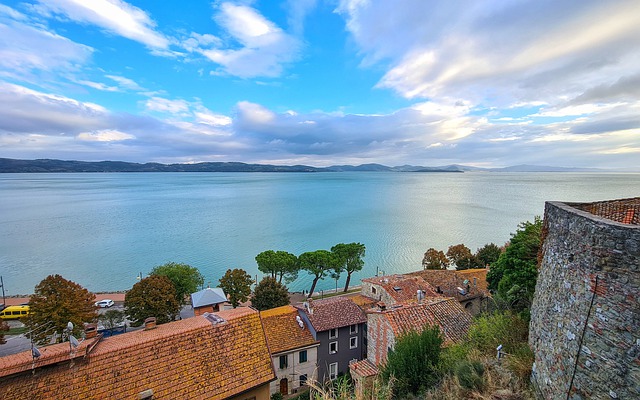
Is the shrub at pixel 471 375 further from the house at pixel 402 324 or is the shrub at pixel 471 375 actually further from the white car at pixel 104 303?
the white car at pixel 104 303

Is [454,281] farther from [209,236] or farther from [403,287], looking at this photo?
[209,236]

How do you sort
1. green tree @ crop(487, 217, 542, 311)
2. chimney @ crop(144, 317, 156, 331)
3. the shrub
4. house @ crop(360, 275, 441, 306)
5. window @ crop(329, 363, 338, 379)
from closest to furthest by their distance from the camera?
1. the shrub
2. green tree @ crop(487, 217, 542, 311)
3. chimney @ crop(144, 317, 156, 331)
4. window @ crop(329, 363, 338, 379)
5. house @ crop(360, 275, 441, 306)

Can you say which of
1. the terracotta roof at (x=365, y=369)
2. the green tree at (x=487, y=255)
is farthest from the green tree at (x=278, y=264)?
the green tree at (x=487, y=255)

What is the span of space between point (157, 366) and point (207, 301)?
63.4ft

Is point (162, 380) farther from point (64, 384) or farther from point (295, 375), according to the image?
point (295, 375)

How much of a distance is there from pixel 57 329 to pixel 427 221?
254 feet

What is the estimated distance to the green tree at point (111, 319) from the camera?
2709cm

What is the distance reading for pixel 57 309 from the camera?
847 inches

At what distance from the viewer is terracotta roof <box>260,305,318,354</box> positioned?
19844 millimetres

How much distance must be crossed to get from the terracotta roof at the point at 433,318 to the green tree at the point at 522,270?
10.5 ft

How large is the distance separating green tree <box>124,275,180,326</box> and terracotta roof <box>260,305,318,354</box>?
9577mm

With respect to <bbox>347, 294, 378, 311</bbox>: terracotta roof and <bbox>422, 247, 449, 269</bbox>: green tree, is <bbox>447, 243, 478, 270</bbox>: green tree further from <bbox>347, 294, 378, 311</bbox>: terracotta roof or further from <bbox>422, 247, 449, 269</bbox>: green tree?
<bbox>347, 294, 378, 311</bbox>: terracotta roof

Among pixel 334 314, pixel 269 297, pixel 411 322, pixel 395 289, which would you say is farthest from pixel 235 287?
A: pixel 411 322

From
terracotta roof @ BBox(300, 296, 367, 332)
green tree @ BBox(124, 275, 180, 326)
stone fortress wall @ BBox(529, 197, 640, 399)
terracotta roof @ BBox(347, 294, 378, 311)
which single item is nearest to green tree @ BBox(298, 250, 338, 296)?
terracotta roof @ BBox(347, 294, 378, 311)
